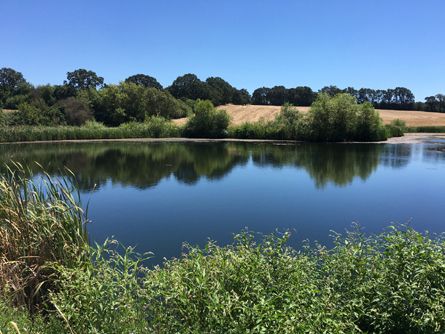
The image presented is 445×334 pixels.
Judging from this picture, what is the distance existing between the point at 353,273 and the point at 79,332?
359 centimetres

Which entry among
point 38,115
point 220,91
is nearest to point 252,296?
point 38,115

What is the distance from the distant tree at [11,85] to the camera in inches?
3401

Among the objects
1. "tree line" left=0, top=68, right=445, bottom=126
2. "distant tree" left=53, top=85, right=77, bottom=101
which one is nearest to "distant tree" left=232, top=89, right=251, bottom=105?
"tree line" left=0, top=68, right=445, bottom=126

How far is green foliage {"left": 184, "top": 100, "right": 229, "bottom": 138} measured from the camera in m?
58.9

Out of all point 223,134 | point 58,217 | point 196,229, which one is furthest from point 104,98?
point 58,217

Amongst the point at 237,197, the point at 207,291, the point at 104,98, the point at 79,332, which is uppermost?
the point at 104,98

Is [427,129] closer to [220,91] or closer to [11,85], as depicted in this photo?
[220,91]

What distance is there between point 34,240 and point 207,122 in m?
53.4

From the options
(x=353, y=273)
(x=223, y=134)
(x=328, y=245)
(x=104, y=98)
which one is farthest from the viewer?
(x=104, y=98)

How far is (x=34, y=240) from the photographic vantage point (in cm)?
635

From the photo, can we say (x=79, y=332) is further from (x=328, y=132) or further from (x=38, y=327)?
(x=328, y=132)

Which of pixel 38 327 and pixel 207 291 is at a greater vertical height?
pixel 207 291

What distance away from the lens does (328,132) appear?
163 ft

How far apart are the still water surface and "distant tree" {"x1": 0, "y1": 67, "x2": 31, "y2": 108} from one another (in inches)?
2542
